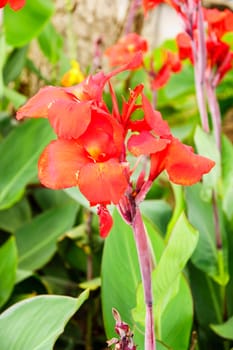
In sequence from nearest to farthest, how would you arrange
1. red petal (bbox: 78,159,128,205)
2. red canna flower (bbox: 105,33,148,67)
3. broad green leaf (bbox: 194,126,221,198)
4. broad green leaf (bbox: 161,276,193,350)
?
red petal (bbox: 78,159,128,205) → broad green leaf (bbox: 161,276,193,350) → broad green leaf (bbox: 194,126,221,198) → red canna flower (bbox: 105,33,148,67)

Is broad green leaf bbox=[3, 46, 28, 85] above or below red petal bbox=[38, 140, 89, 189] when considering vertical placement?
below

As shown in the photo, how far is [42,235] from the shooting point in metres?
1.49

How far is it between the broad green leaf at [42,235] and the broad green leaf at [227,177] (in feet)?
1.11

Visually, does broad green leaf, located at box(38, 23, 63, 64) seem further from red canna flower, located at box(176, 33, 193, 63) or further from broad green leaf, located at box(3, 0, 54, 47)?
red canna flower, located at box(176, 33, 193, 63)

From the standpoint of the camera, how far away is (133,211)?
0.66 m

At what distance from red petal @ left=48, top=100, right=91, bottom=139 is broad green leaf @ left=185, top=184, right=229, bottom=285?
59 centimetres

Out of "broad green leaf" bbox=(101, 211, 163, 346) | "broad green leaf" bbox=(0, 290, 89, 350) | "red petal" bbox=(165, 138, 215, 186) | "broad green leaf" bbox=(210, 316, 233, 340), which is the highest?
"red petal" bbox=(165, 138, 215, 186)

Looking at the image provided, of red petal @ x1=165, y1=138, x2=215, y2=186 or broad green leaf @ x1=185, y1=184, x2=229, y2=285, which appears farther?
broad green leaf @ x1=185, y1=184, x2=229, y2=285

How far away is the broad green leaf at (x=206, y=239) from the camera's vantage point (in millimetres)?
1152

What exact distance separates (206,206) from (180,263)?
403 mm

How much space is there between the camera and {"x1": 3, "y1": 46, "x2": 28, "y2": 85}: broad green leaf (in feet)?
6.13

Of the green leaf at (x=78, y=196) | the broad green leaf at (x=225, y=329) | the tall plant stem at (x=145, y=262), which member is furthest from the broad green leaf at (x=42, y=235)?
the tall plant stem at (x=145, y=262)

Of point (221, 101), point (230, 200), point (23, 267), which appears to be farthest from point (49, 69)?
point (230, 200)

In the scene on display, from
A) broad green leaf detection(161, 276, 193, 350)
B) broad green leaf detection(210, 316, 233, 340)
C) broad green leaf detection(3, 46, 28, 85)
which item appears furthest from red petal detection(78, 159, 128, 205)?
broad green leaf detection(3, 46, 28, 85)
